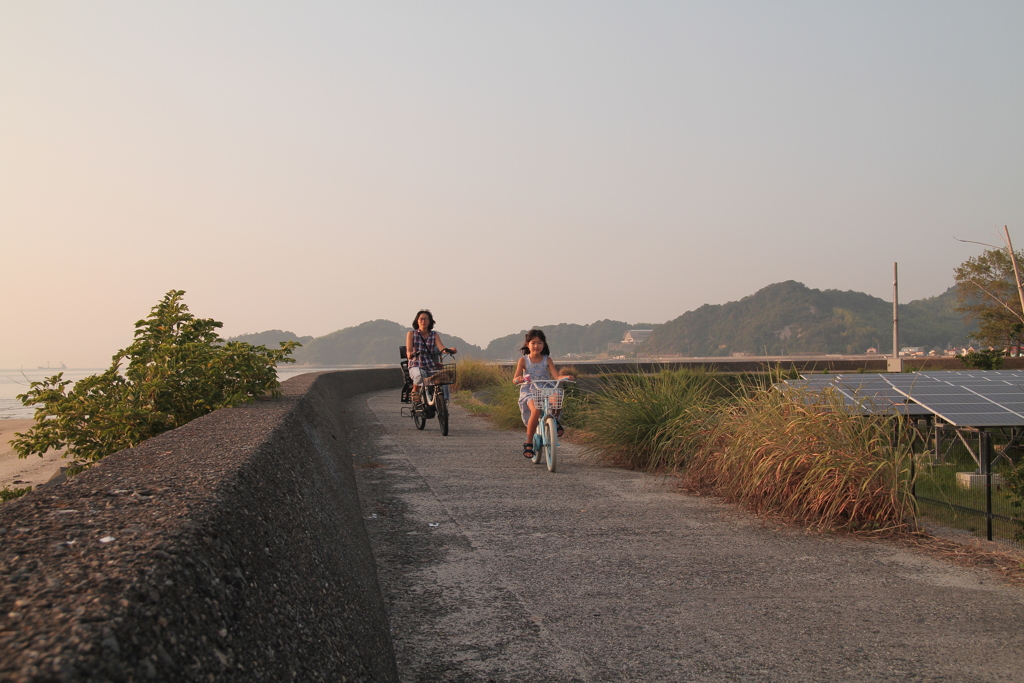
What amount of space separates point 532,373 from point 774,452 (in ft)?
11.6

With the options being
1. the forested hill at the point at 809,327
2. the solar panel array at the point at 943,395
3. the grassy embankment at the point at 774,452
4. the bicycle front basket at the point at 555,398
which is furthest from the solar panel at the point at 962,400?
the forested hill at the point at 809,327

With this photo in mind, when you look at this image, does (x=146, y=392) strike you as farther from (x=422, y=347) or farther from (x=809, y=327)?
(x=809, y=327)

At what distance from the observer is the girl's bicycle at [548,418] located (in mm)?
8891

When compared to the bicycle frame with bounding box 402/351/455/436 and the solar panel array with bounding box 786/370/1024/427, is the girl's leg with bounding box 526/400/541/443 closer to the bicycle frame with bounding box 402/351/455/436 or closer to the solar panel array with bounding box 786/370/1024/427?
the solar panel array with bounding box 786/370/1024/427

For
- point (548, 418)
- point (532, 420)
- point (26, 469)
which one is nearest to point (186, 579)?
point (548, 418)

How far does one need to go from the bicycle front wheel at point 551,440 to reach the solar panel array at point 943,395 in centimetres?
252

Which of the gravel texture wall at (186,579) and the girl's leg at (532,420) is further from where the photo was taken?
the girl's leg at (532,420)

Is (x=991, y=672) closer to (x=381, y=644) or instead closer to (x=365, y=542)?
(x=381, y=644)

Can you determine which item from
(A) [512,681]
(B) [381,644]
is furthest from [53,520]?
(A) [512,681]

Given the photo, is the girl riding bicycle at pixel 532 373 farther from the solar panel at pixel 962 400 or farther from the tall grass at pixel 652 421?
the solar panel at pixel 962 400

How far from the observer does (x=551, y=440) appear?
8906mm

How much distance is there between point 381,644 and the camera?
10.8ft

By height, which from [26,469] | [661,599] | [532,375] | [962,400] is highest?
[532,375]

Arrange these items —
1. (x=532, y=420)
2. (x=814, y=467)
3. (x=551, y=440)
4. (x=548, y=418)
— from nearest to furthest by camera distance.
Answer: (x=814, y=467), (x=551, y=440), (x=548, y=418), (x=532, y=420)
